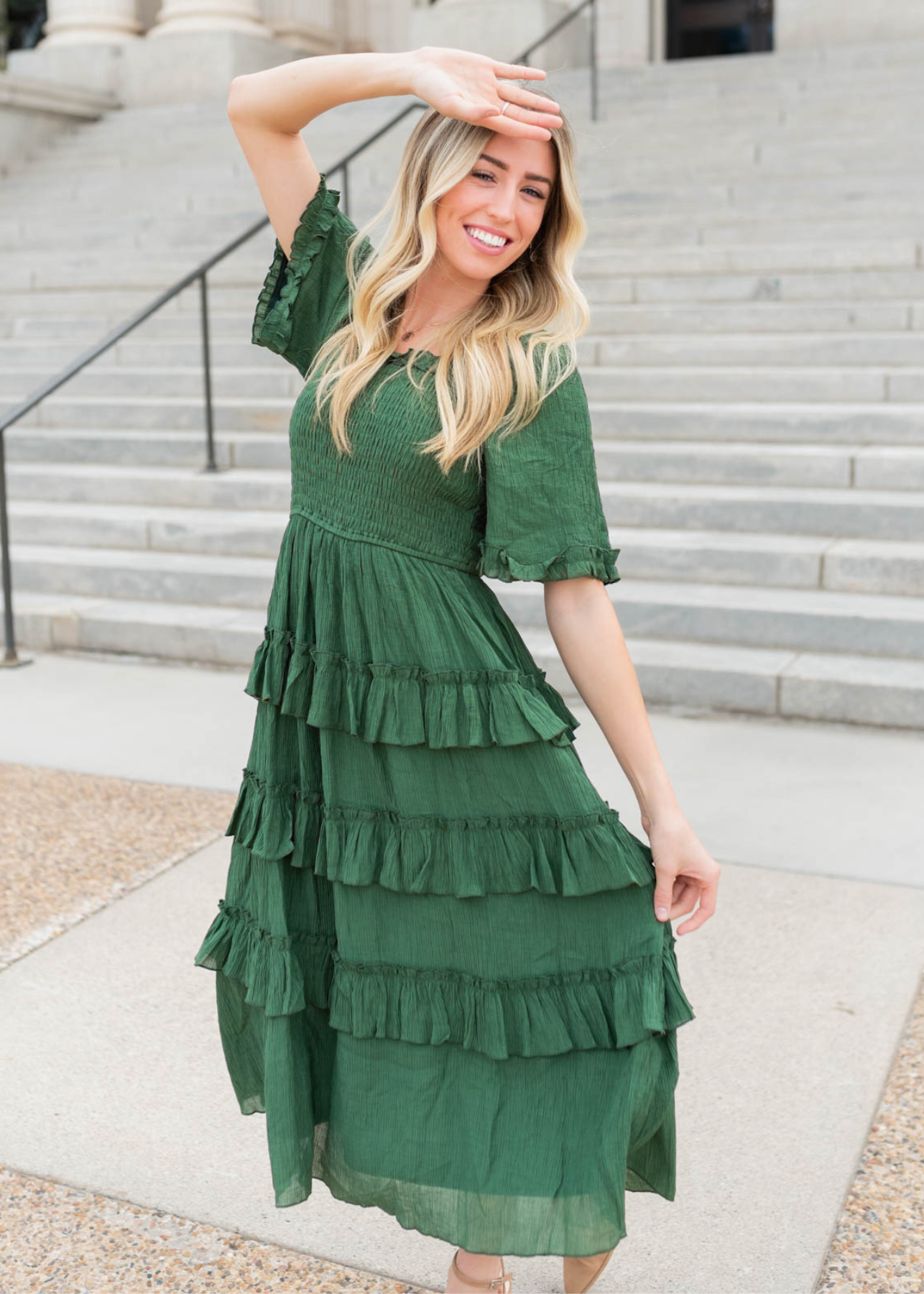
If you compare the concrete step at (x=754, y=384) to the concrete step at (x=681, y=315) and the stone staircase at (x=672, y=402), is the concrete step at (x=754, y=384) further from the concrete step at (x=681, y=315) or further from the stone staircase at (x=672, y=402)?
the concrete step at (x=681, y=315)

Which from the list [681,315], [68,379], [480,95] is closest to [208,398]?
[68,379]

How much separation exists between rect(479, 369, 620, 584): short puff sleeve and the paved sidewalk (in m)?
1.23

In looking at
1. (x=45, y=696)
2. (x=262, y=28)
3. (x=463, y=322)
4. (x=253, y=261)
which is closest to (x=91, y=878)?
(x=45, y=696)

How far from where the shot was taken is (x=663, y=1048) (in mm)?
1971

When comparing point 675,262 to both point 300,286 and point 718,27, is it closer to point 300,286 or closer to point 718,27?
point 300,286

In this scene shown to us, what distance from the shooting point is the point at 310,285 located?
2.08 meters

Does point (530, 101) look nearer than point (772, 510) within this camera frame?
Yes

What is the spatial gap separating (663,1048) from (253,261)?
883 cm

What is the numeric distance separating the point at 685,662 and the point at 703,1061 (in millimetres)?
2685

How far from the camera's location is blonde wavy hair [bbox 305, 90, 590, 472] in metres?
1.81

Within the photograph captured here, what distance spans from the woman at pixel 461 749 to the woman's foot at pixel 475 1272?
15 cm

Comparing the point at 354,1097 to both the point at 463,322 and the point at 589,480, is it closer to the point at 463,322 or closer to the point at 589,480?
the point at 589,480

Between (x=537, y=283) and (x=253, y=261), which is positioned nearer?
(x=537, y=283)

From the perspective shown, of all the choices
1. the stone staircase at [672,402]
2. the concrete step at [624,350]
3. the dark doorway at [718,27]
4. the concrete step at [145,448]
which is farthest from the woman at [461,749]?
the dark doorway at [718,27]
